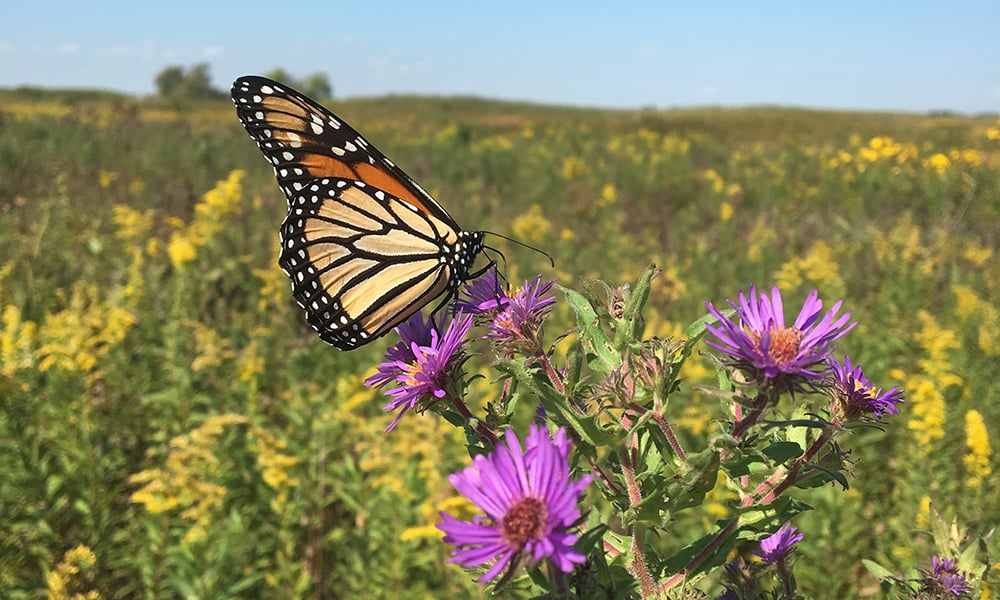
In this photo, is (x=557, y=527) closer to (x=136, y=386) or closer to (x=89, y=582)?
(x=89, y=582)

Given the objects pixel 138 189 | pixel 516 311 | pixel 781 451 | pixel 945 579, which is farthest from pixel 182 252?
pixel 138 189

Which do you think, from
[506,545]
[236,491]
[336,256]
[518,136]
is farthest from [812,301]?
[518,136]

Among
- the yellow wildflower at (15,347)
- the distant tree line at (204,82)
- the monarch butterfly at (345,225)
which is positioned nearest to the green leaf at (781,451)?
the monarch butterfly at (345,225)

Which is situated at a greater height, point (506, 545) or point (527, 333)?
point (527, 333)

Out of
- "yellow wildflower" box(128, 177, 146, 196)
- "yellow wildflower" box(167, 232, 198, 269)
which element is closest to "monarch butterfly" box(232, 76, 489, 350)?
"yellow wildflower" box(167, 232, 198, 269)

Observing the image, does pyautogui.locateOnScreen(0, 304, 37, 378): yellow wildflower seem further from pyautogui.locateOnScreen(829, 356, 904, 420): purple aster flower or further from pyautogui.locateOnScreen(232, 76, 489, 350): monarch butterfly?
pyautogui.locateOnScreen(829, 356, 904, 420): purple aster flower

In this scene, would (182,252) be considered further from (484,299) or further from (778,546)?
(778,546)
